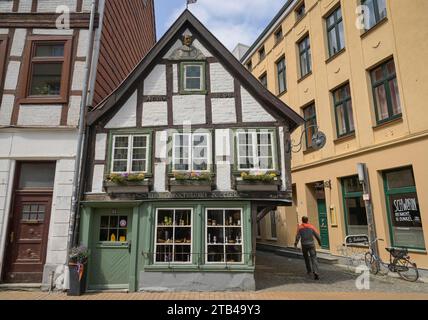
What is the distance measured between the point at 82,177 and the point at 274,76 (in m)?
13.5

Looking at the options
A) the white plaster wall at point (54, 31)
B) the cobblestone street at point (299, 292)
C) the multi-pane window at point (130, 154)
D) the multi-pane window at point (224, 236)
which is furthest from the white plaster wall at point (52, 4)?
the cobblestone street at point (299, 292)

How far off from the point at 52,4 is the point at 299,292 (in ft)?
34.6

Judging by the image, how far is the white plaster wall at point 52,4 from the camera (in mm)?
9617

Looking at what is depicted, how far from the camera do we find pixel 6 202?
8.45 metres

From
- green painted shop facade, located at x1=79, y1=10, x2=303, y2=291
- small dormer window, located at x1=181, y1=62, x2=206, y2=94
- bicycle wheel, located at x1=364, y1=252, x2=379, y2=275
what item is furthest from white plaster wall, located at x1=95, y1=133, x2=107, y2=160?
bicycle wheel, located at x1=364, y1=252, x2=379, y2=275

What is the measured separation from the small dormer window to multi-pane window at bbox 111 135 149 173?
1.88 meters

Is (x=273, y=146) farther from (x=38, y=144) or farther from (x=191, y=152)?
(x=38, y=144)

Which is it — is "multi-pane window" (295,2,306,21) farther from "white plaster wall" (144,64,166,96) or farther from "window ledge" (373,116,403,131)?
"white plaster wall" (144,64,166,96)

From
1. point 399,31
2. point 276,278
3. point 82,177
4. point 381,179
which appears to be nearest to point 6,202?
point 82,177

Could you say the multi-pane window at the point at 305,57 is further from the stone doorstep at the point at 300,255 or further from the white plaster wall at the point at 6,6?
the white plaster wall at the point at 6,6

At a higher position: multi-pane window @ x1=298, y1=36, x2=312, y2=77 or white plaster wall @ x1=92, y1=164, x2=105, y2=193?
multi-pane window @ x1=298, y1=36, x2=312, y2=77

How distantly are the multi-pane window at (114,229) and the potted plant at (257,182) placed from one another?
319 cm

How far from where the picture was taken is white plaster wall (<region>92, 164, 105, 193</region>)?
875 cm

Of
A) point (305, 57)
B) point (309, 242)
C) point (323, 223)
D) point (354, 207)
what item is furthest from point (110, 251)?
point (305, 57)
